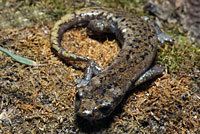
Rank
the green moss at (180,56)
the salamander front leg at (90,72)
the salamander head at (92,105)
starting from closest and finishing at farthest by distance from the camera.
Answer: the salamander head at (92,105) < the salamander front leg at (90,72) < the green moss at (180,56)

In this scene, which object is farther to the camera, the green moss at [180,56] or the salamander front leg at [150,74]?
the green moss at [180,56]

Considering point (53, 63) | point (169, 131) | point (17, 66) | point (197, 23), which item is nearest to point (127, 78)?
point (169, 131)

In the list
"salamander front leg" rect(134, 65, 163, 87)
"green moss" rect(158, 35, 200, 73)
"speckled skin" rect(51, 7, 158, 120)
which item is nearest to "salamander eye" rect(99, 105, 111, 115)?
"speckled skin" rect(51, 7, 158, 120)

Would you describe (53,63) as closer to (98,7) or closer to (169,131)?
(98,7)

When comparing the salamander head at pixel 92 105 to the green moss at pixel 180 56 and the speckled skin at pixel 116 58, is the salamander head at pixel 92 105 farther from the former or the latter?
the green moss at pixel 180 56

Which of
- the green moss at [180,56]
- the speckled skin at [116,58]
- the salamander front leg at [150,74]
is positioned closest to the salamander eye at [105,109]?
the speckled skin at [116,58]

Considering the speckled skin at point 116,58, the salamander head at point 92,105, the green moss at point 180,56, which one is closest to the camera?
the salamander head at point 92,105

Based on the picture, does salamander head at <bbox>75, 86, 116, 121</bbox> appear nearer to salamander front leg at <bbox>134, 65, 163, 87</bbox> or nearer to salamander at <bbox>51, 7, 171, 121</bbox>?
salamander at <bbox>51, 7, 171, 121</bbox>

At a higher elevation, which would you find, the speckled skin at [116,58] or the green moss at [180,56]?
the speckled skin at [116,58]
